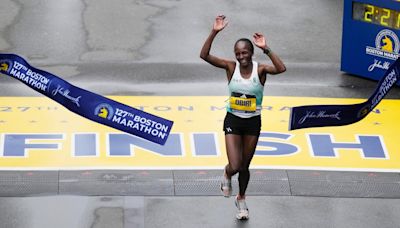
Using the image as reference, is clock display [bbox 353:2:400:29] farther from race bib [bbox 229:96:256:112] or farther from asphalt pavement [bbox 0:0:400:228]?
race bib [bbox 229:96:256:112]

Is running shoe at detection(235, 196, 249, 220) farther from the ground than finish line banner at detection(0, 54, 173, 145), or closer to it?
closer to it

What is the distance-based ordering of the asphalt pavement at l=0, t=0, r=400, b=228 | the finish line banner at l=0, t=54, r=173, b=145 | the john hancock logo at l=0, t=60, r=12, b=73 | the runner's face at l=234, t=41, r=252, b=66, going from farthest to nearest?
1. the john hancock logo at l=0, t=60, r=12, b=73
2. the asphalt pavement at l=0, t=0, r=400, b=228
3. the finish line banner at l=0, t=54, r=173, b=145
4. the runner's face at l=234, t=41, r=252, b=66

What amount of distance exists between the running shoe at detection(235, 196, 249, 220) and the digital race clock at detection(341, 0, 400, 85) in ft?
18.8

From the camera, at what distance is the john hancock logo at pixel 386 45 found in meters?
15.7

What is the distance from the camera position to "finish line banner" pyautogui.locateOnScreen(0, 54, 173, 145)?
10.8 m

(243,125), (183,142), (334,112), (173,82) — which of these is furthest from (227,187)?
(173,82)

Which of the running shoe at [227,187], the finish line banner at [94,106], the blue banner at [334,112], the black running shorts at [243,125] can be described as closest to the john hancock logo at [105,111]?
the finish line banner at [94,106]

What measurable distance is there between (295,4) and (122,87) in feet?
22.0

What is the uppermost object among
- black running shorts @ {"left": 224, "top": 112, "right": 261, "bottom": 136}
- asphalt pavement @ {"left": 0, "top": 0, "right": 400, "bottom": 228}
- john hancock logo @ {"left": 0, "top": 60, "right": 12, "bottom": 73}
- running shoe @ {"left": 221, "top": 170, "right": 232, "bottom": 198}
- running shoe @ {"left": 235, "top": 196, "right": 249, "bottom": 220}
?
black running shorts @ {"left": 224, "top": 112, "right": 261, "bottom": 136}

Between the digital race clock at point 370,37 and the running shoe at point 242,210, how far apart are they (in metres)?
5.73

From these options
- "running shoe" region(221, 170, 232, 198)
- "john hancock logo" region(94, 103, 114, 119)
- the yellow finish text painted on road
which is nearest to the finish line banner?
"john hancock logo" region(94, 103, 114, 119)

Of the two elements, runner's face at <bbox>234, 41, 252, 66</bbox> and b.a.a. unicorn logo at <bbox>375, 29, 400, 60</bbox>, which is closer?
runner's face at <bbox>234, 41, 252, 66</bbox>

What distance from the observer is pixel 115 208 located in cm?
1116

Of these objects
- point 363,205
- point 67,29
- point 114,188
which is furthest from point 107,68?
point 363,205
